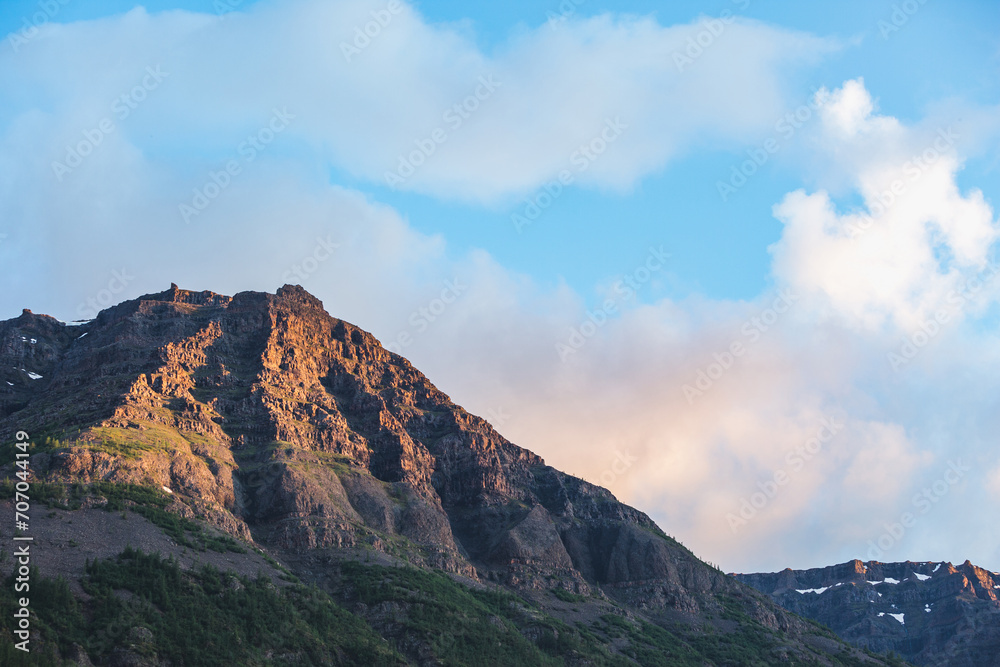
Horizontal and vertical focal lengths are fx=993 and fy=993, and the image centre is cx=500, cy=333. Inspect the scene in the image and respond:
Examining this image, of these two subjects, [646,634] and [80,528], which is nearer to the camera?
[80,528]

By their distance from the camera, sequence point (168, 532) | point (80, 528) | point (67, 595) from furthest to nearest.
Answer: point (168, 532) < point (80, 528) < point (67, 595)

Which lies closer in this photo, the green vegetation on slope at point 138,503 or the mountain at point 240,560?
the mountain at point 240,560

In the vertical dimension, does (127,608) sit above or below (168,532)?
below

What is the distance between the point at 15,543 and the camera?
11631 cm

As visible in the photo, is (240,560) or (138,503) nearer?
(240,560)

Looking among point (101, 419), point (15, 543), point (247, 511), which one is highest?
point (101, 419)

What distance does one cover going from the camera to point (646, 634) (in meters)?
190

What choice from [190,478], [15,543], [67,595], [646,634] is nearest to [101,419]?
[190,478]

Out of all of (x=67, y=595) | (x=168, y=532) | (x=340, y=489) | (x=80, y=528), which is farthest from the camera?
(x=340, y=489)

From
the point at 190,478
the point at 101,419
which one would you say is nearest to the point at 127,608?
the point at 190,478

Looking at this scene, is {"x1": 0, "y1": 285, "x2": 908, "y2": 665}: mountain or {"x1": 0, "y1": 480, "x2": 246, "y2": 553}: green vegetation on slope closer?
{"x1": 0, "y1": 285, "x2": 908, "y2": 665}: mountain

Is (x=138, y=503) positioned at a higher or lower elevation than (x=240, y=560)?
higher

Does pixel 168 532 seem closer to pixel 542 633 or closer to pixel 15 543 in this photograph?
pixel 15 543

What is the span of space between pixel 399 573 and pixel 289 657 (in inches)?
1617
